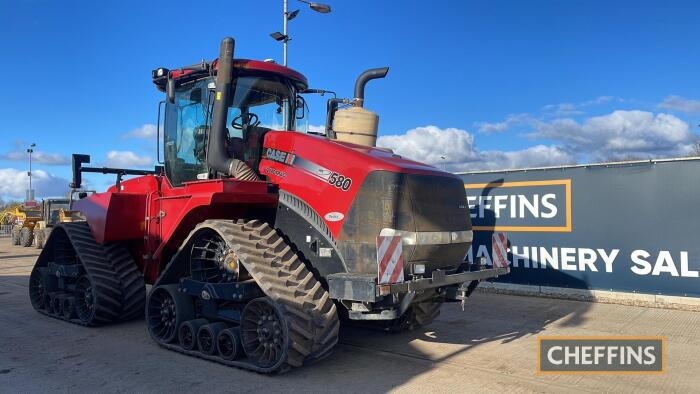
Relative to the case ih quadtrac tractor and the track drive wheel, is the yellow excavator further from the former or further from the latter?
the case ih quadtrac tractor

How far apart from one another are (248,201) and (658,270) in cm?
756

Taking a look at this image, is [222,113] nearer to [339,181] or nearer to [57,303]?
[339,181]

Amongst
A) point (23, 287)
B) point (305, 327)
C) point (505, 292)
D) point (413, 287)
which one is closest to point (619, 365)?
point (413, 287)

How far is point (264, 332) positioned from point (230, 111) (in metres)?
2.80

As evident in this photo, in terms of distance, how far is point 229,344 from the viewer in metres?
6.00

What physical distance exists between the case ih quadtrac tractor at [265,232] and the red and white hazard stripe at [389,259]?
0.04ft

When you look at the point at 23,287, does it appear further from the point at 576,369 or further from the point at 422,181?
the point at 576,369

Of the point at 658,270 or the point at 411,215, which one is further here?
the point at 658,270

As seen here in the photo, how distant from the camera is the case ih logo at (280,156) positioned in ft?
20.7

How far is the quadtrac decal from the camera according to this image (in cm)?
572

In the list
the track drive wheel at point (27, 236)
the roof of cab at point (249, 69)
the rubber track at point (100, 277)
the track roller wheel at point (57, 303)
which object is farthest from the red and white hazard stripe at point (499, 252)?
the track drive wheel at point (27, 236)

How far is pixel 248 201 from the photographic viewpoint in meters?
Answer: 6.24

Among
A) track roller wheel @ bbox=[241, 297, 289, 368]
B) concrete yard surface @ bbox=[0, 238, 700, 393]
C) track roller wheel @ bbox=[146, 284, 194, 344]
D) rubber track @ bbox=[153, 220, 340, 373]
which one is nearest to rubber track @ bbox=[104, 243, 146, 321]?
concrete yard surface @ bbox=[0, 238, 700, 393]

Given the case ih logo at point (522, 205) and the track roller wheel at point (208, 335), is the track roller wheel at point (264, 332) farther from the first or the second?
the case ih logo at point (522, 205)
